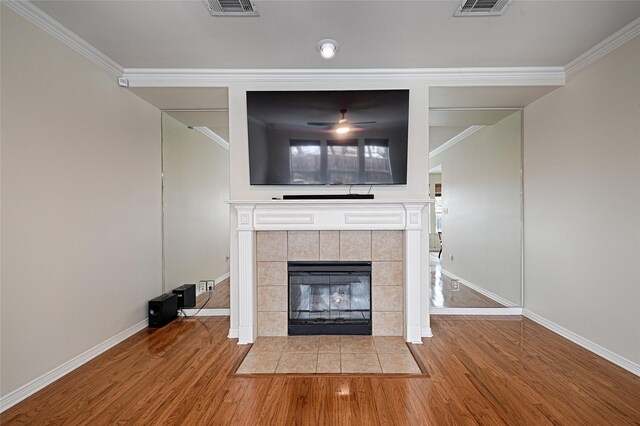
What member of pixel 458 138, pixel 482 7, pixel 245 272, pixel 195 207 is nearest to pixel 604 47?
pixel 482 7

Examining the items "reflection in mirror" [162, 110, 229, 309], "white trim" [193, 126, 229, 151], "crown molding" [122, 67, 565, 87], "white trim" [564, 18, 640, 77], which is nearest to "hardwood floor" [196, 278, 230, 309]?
"reflection in mirror" [162, 110, 229, 309]

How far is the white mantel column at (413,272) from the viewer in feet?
8.91

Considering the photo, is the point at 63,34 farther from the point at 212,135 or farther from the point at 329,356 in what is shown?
the point at 329,356

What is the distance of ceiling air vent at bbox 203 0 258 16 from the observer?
6.52 feet

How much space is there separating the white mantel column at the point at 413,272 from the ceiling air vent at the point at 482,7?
4.80 feet

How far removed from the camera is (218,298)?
3.59 metres

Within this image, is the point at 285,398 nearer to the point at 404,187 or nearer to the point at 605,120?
the point at 404,187

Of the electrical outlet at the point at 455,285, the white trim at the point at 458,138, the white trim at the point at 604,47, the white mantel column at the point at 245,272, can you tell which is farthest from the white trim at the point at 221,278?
the white trim at the point at 604,47

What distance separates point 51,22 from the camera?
210cm

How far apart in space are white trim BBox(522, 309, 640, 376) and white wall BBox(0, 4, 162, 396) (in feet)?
13.3

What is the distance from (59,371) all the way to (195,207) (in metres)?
2.05

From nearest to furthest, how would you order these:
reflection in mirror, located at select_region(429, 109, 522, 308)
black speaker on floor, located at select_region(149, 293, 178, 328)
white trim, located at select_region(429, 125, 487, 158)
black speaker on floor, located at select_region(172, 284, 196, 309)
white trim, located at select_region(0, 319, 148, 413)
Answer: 1. white trim, located at select_region(0, 319, 148, 413)
2. black speaker on floor, located at select_region(149, 293, 178, 328)
3. black speaker on floor, located at select_region(172, 284, 196, 309)
4. reflection in mirror, located at select_region(429, 109, 522, 308)
5. white trim, located at select_region(429, 125, 487, 158)

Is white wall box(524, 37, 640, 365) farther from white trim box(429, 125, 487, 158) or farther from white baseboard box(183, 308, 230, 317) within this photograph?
white baseboard box(183, 308, 230, 317)

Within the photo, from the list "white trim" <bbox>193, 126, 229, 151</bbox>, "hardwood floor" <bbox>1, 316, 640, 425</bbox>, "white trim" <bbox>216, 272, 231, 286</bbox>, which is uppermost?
"white trim" <bbox>193, 126, 229, 151</bbox>
